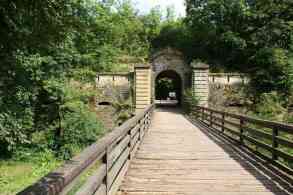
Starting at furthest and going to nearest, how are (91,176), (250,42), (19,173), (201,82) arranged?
(250,42) < (201,82) < (19,173) < (91,176)

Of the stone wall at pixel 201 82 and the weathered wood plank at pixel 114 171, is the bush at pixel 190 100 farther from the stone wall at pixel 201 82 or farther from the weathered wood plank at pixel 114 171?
the weathered wood plank at pixel 114 171

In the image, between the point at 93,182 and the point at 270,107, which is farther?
the point at 270,107

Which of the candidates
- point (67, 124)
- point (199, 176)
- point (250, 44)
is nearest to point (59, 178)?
point (199, 176)

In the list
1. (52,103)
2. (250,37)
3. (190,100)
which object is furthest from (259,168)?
(250,37)

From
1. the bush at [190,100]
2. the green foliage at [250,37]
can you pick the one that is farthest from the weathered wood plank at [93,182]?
the green foliage at [250,37]

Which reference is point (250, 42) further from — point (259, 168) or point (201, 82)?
point (259, 168)

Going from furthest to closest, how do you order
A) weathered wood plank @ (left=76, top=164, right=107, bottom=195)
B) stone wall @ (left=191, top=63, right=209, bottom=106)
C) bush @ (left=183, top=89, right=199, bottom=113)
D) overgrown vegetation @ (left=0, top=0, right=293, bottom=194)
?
stone wall @ (left=191, top=63, right=209, bottom=106)
bush @ (left=183, top=89, right=199, bottom=113)
overgrown vegetation @ (left=0, top=0, right=293, bottom=194)
weathered wood plank @ (left=76, top=164, right=107, bottom=195)

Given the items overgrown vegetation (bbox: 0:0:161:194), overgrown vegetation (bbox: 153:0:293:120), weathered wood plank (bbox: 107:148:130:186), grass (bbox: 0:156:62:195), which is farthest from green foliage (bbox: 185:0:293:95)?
weathered wood plank (bbox: 107:148:130:186)

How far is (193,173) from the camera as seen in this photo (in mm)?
5480

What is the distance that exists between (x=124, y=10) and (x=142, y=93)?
19.3 meters

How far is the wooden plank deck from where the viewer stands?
179 inches

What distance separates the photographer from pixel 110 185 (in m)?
4.14

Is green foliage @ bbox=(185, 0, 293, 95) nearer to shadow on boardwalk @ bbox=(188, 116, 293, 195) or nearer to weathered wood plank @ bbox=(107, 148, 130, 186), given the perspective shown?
shadow on boardwalk @ bbox=(188, 116, 293, 195)

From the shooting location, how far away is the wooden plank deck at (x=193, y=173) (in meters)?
4.55
